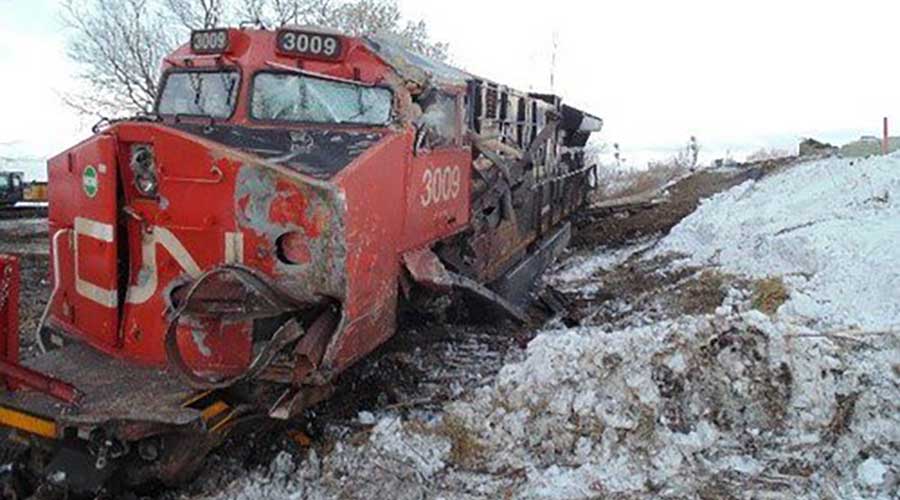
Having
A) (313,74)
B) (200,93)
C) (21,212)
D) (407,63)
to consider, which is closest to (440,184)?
(407,63)

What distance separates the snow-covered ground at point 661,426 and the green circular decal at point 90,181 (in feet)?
6.66

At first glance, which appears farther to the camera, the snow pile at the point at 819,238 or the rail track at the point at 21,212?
the rail track at the point at 21,212

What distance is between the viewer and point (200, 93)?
254 inches

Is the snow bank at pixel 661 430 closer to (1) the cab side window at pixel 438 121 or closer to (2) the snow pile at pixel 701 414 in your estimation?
(2) the snow pile at pixel 701 414

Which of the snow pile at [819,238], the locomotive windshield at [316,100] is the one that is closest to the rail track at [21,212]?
the snow pile at [819,238]

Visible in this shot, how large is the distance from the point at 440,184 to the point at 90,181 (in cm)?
254

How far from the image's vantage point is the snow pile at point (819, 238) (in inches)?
258

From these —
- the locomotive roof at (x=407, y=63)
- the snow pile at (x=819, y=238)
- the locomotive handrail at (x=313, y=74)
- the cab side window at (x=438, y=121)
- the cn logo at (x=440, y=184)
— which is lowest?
the snow pile at (x=819, y=238)

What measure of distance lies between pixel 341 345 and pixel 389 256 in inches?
30.6

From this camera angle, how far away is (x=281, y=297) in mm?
4484

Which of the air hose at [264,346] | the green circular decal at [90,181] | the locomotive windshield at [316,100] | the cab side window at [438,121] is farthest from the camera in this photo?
the cab side window at [438,121]

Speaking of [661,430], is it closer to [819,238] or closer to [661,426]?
[661,426]

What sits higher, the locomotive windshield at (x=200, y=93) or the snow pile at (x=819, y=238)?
the locomotive windshield at (x=200, y=93)

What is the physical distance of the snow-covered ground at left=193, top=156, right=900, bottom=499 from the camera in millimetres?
4664
